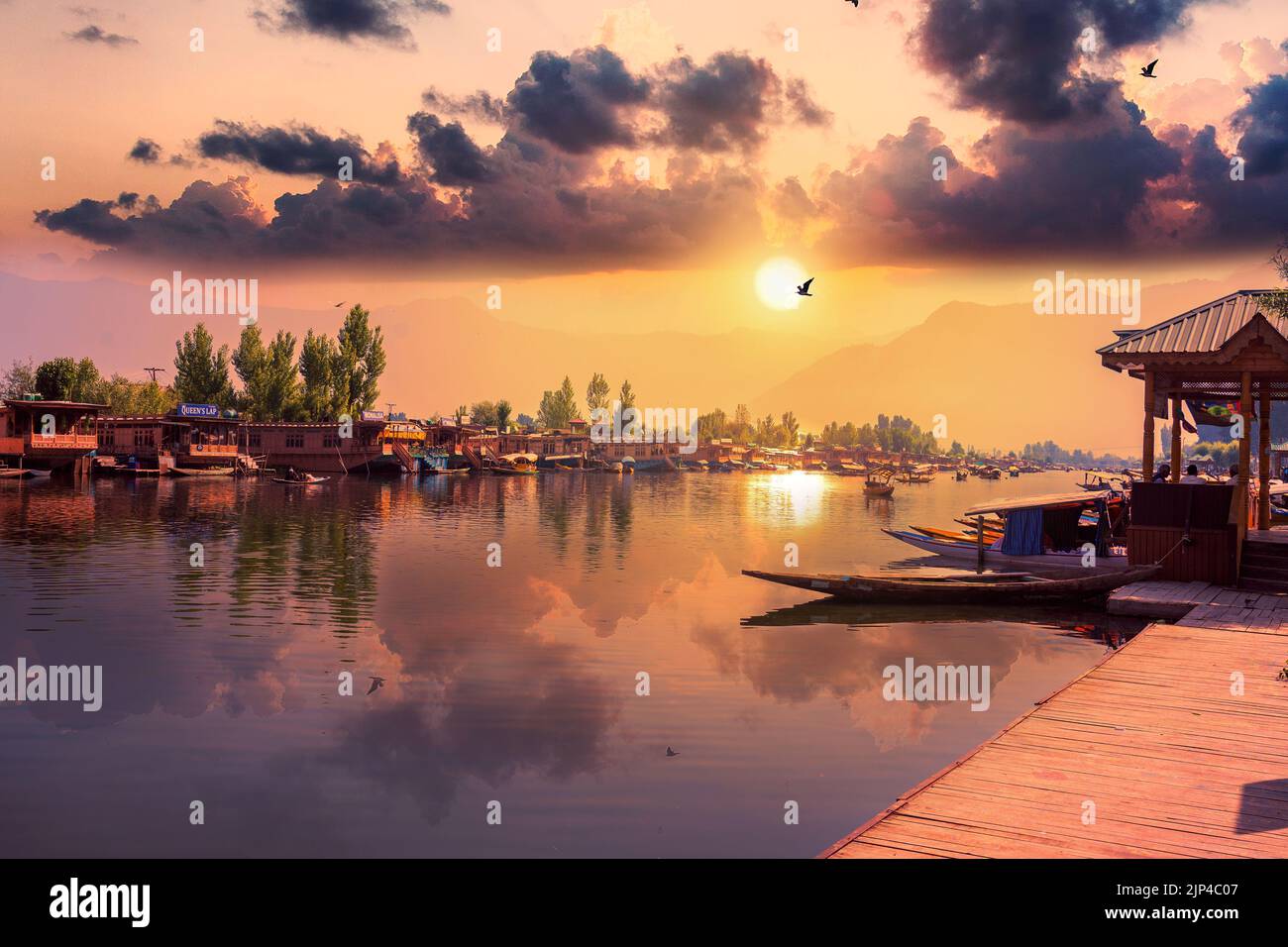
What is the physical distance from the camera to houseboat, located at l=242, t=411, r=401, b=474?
118562mm

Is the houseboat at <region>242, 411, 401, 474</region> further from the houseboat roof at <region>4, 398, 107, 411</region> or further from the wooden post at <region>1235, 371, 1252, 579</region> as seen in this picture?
the wooden post at <region>1235, 371, 1252, 579</region>

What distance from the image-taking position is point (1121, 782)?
972 cm

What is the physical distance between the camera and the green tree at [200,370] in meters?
127

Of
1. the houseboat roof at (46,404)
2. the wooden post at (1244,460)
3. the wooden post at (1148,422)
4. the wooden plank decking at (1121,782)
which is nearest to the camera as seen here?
the wooden plank decking at (1121,782)

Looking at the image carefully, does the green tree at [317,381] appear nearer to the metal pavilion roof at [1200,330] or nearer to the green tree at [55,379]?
the green tree at [55,379]

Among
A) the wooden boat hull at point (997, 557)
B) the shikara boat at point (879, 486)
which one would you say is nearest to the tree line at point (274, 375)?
the shikara boat at point (879, 486)

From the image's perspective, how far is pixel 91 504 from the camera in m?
63.2

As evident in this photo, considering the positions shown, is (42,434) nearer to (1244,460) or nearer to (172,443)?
(172,443)

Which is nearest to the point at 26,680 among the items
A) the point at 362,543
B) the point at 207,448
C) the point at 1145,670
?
the point at 1145,670

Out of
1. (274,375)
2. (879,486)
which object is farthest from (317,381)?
(879,486)

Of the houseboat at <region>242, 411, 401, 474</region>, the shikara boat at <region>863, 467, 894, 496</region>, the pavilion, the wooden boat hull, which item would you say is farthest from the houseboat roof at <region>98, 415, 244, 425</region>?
the pavilion

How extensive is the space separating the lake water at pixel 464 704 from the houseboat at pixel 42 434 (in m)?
59.6

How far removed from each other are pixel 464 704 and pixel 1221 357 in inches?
766
